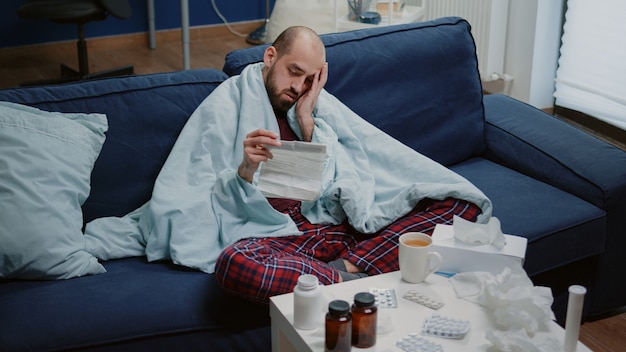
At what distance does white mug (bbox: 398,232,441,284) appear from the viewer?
1.75 meters

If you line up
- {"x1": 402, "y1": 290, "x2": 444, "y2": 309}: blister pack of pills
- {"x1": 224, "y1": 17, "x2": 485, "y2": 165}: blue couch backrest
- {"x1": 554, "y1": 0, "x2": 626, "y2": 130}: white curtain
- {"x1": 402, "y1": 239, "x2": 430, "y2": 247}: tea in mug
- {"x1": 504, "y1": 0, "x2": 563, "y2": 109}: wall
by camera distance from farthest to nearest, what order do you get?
{"x1": 504, "y1": 0, "x2": 563, "y2": 109}: wall → {"x1": 554, "y1": 0, "x2": 626, "y2": 130}: white curtain → {"x1": 224, "y1": 17, "x2": 485, "y2": 165}: blue couch backrest → {"x1": 402, "y1": 239, "x2": 430, "y2": 247}: tea in mug → {"x1": 402, "y1": 290, "x2": 444, "y2": 309}: blister pack of pills

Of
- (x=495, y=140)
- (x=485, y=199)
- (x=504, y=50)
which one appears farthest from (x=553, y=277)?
(x=504, y=50)

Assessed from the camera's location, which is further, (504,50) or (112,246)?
(504,50)

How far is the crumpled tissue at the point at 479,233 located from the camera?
1828 millimetres

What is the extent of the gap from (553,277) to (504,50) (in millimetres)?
2058

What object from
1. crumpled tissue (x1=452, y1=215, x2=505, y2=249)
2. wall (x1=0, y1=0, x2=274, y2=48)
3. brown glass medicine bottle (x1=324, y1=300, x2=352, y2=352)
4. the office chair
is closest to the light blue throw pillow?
brown glass medicine bottle (x1=324, y1=300, x2=352, y2=352)

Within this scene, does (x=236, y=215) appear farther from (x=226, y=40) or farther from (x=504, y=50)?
(x=226, y=40)

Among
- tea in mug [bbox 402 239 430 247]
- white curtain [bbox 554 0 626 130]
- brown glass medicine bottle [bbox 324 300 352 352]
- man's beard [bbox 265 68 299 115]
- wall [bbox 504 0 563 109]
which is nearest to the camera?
brown glass medicine bottle [bbox 324 300 352 352]

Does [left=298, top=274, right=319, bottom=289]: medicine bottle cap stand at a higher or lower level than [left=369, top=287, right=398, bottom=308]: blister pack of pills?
higher

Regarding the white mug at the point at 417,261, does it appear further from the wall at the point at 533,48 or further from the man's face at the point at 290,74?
the wall at the point at 533,48

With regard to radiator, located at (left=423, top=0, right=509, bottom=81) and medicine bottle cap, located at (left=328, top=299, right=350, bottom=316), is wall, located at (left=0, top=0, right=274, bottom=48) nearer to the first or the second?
radiator, located at (left=423, top=0, right=509, bottom=81)

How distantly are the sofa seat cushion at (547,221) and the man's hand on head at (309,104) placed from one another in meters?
0.55

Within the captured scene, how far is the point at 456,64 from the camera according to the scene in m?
2.67

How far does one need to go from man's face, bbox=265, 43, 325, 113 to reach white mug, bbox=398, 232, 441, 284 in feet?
2.15
